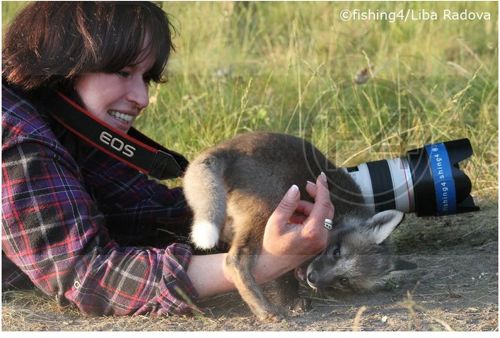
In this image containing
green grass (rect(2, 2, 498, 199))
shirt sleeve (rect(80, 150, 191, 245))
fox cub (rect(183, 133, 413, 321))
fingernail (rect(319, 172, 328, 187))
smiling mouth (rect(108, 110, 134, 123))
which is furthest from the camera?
green grass (rect(2, 2, 498, 199))

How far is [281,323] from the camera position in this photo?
2.79 m

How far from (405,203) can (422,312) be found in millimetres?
669

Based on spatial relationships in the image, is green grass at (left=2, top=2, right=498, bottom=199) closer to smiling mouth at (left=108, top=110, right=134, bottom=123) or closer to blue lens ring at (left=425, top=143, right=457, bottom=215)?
blue lens ring at (left=425, top=143, right=457, bottom=215)

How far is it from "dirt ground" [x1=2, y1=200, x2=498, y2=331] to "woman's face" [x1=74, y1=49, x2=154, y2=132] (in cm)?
80

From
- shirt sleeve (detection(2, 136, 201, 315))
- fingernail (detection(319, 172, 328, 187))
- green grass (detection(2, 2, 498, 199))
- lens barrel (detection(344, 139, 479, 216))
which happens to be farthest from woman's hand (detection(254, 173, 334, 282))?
Result: green grass (detection(2, 2, 498, 199))

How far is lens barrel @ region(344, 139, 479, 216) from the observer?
3.32 metres

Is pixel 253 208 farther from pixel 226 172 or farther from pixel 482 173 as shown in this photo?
pixel 482 173

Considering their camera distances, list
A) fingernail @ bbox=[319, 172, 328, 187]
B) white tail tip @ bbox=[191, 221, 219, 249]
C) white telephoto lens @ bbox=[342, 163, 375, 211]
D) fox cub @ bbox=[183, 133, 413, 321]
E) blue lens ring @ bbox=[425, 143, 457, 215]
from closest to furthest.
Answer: white tail tip @ bbox=[191, 221, 219, 249], fox cub @ bbox=[183, 133, 413, 321], fingernail @ bbox=[319, 172, 328, 187], blue lens ring @ bbox=[425, 143, 457, 215], white telephoto lens @ bbox=[342, 163, 375, 211]

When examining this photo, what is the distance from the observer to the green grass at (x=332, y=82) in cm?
468

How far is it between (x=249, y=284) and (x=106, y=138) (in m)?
0.83

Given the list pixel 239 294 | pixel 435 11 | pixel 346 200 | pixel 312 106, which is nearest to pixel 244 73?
pixel 312 106

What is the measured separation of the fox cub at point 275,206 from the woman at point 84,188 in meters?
0.16

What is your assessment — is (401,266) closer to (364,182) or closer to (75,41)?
(364,182)

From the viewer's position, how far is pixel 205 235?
2754 mm
